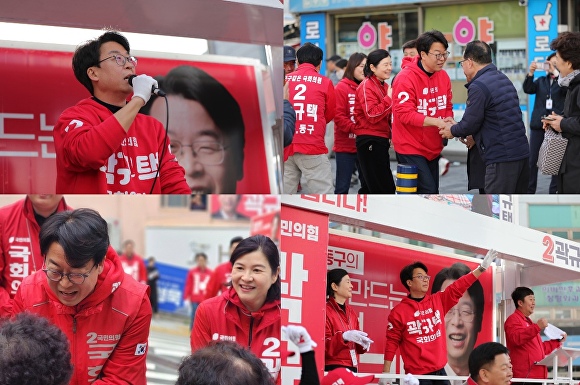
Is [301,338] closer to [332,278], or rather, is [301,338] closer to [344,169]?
[332,278]

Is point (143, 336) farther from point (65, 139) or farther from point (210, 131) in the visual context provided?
point (210, 131)

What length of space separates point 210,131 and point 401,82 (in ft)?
3.53

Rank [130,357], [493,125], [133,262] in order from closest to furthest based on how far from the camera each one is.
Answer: [130,357] → [493,125] → [133,262]

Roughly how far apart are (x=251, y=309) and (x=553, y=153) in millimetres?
1856

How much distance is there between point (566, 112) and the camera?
14.1 feet

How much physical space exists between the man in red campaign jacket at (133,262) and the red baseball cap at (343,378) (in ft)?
11.9

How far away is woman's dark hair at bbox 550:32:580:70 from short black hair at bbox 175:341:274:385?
2.96 metres

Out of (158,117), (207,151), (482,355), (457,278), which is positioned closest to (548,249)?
(457,278)

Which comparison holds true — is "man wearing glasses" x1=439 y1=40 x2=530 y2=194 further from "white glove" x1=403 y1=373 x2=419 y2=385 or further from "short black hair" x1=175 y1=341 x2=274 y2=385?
"short black hair" x1=175 y1=341 x2=274 y2=385

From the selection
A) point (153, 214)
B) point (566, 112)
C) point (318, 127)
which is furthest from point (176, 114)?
point (153, 214)

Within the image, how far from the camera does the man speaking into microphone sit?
125 inches

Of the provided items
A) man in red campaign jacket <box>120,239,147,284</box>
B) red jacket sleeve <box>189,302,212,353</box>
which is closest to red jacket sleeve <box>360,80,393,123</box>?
red jacket sleeve <box>189,302,212,353</box>

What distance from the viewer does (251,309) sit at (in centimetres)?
357

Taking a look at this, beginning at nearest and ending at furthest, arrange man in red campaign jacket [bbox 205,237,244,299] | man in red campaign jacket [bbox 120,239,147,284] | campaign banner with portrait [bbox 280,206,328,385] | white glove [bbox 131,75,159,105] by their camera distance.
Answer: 1. white glove [bbox 131,75,159,105]
2. campaign banner with portrait [bbox 280,206,328,385]
3. man in red campaign jacket [bbox 205,237,244,299]
4. man in red campaign jacket [bbox 120,239,147,284]
